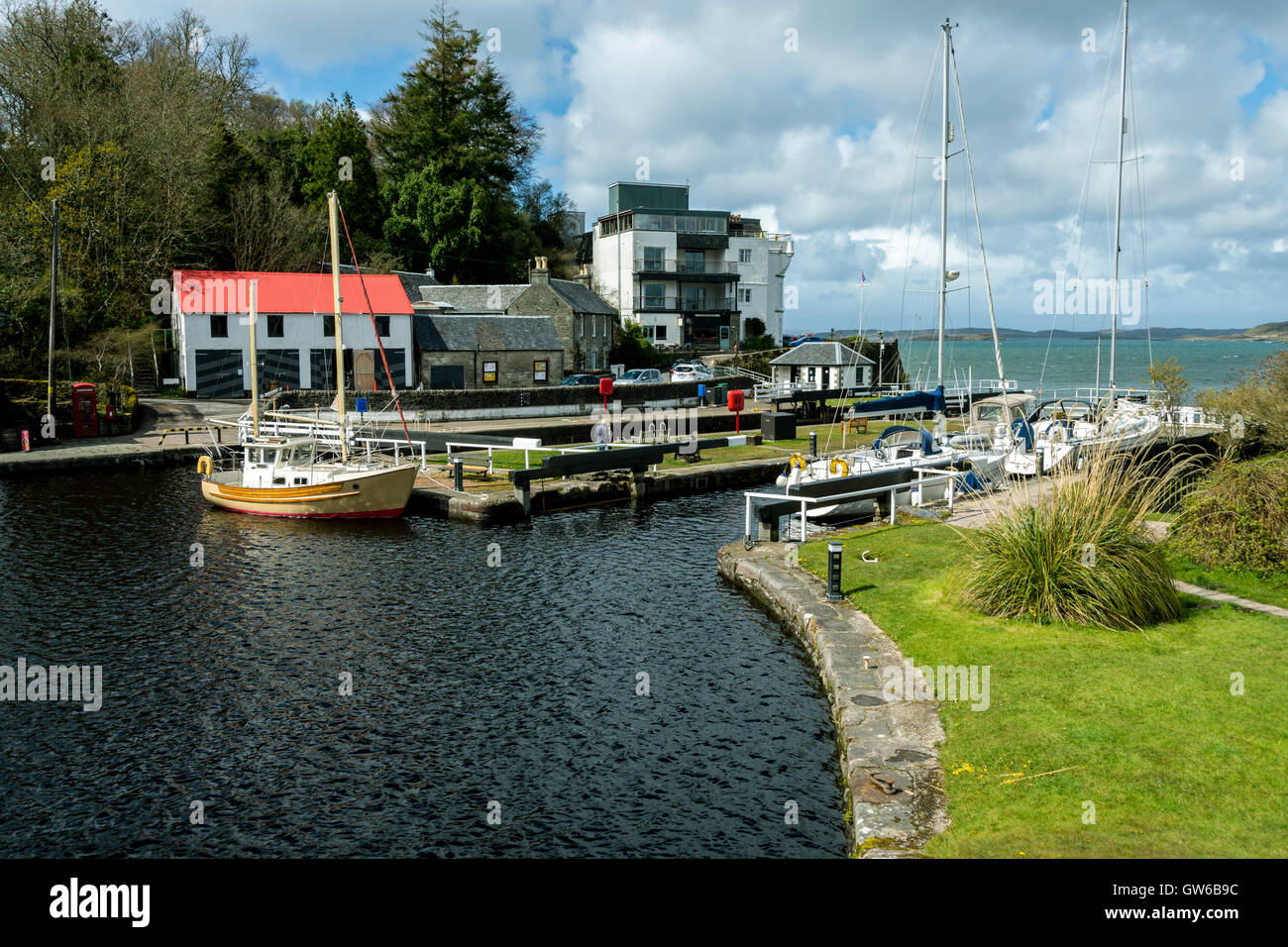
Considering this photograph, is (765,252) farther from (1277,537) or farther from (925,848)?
(925,848)

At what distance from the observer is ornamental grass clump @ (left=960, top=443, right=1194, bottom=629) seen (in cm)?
1276

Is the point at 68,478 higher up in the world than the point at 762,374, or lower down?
lower down

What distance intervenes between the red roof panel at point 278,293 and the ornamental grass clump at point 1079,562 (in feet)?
138

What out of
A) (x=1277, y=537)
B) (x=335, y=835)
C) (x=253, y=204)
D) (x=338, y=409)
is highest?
(x=253, y=204)

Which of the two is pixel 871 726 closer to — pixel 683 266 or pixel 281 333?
pixel 281 333

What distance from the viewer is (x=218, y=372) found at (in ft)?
156

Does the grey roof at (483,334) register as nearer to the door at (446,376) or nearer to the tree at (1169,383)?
the door at (446,376)

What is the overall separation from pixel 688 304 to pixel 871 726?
243ft

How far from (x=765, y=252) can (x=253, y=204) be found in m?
44.6

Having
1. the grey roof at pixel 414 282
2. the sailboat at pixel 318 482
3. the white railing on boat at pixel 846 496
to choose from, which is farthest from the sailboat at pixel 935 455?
the grey roof at pixel 414 282

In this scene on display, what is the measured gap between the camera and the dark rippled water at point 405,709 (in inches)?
384

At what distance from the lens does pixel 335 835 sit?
9594 millimetres

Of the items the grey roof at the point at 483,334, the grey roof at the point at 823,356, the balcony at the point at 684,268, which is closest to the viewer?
the grey roof at the point at 483,334
